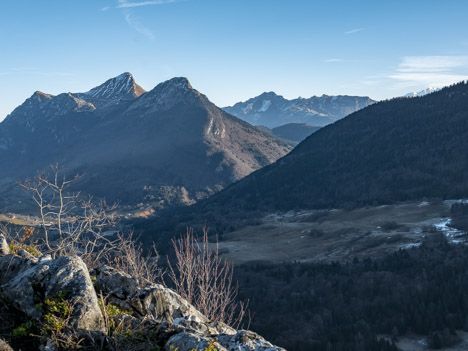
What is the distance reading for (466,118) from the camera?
607 feet

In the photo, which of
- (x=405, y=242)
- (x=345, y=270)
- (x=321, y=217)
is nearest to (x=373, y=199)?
(x=321, y=217)

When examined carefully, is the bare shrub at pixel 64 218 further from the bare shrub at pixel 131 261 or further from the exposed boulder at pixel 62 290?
the exposed boulder at pixel 62 290

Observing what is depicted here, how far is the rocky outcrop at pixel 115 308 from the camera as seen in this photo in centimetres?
859

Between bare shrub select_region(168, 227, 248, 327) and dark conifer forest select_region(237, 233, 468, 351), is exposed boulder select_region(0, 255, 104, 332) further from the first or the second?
dark conifer forest select_region(237, 233, 468, 351)

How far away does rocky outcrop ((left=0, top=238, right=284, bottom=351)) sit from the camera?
338 inches

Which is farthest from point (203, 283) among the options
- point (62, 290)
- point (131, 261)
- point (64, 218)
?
point (62, 290)

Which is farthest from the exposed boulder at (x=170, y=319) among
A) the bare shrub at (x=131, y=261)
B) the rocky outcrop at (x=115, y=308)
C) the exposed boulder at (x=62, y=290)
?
the bare shrub at (x=131, y=261)

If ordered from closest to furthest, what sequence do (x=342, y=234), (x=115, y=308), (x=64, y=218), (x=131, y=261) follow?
(x=115, y=308) < (x=131, y=261) < (x=64, y=218) < (x=342, y=234)

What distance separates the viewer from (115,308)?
33.3ft

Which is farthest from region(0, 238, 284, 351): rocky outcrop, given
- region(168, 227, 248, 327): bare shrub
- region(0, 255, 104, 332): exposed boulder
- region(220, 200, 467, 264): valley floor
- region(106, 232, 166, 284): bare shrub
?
region(220, 200, 467, 264): valley floor

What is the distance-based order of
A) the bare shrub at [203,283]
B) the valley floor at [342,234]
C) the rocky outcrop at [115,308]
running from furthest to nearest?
the valley floor at [342,234]
the bare shrub at [203,283]
the rocky outcrop at [115,308]

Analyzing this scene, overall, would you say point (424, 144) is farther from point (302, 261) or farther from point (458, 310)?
point (458, 310)

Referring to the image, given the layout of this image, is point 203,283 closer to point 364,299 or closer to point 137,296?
point 137,296

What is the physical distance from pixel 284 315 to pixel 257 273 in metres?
26.1
